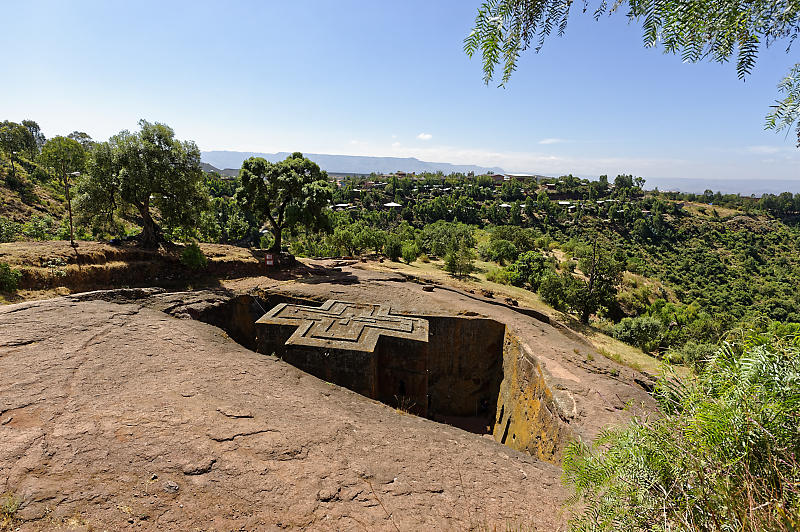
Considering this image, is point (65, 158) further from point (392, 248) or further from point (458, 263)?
point (458, 263)

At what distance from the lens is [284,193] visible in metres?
20.4

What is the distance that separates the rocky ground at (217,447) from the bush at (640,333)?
48.2 ft

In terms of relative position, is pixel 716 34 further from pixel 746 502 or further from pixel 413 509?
pixel 413 509

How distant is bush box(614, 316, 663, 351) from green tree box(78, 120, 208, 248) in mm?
25561

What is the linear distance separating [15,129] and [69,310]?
6284 cm

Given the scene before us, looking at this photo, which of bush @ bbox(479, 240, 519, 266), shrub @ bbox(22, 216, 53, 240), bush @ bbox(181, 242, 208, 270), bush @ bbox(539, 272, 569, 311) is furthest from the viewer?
bush @ bbox(479, 240, 519, 266)

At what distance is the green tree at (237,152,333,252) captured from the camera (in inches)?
774

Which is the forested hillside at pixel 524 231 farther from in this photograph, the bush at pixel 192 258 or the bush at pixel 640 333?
the bush at pixel 192 258

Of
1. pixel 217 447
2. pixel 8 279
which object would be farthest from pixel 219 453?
pixel 8 279

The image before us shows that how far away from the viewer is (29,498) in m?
3.35

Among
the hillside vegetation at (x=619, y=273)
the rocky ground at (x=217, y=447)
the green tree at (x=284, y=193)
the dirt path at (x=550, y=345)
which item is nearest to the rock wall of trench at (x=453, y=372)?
the dirt path at (x=550, y=345)

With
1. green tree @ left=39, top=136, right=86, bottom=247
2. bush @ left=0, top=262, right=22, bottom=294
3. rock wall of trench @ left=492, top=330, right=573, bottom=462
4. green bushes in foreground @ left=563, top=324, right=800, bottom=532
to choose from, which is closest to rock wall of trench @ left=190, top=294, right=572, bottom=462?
rock wall of trench @ left=492, top=330, right=573, bottom=462

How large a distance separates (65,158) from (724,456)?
22.8 meters

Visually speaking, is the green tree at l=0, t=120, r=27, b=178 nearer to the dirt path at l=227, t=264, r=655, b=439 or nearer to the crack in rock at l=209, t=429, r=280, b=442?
the dirt path at l=227, t=264, r=655, b=439
